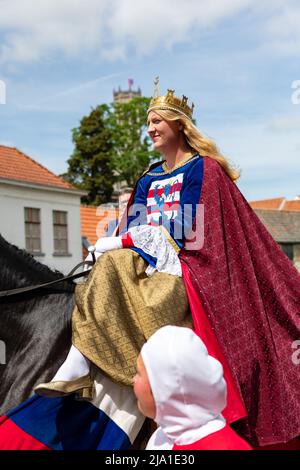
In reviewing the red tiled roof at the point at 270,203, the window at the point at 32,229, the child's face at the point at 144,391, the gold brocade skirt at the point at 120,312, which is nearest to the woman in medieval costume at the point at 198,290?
the gold brocade skirt at the point at 120,312

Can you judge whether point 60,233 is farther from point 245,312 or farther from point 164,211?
point 245,312

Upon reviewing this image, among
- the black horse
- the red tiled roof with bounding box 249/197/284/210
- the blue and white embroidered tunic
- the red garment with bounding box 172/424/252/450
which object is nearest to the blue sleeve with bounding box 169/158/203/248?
the blue and white embroidered tunic

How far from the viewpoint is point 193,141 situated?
4.18 m

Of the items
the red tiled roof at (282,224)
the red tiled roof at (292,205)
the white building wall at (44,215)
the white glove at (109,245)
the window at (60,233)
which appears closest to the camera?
the white glove at (109,245)

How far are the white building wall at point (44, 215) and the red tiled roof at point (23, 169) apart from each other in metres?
0.44

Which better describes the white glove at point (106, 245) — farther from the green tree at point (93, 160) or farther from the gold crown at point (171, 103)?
the green tree at point (93, 160)

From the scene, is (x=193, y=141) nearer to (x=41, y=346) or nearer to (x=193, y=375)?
(x=41, y=346)

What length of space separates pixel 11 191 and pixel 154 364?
21.4 meters

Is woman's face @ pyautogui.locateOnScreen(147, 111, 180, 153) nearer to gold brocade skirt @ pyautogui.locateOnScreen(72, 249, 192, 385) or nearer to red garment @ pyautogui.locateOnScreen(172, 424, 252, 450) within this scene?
gold brocade skirt @ pyautogui.locateOnScreen(72, 249, 192, 385)

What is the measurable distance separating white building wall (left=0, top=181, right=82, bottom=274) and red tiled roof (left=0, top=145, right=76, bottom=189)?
0.44 meters

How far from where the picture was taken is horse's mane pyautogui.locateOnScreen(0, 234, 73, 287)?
3814mm

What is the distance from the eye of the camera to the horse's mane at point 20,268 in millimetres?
3814

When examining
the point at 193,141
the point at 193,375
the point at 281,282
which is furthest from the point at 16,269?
the point at 193,375

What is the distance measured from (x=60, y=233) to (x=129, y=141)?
46.7 feet
